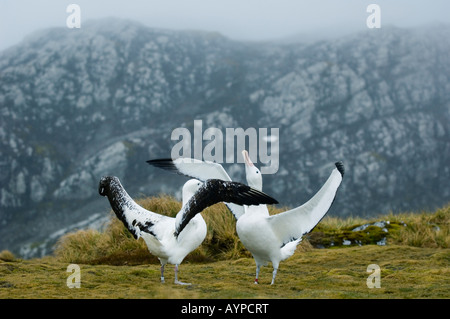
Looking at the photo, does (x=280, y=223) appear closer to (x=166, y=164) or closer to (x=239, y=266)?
(x=166, y=164)

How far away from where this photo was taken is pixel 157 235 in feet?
23.5

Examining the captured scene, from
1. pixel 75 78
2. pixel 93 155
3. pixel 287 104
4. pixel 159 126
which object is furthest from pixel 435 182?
pixel 75 78

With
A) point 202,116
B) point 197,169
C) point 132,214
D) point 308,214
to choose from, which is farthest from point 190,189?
point 202,116

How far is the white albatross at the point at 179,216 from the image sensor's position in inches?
252

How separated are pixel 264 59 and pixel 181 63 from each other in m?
19.9

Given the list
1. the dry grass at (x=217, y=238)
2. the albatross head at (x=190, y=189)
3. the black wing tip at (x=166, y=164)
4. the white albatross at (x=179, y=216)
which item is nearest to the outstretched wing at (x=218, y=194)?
the white albatross at (x=179, y=216)

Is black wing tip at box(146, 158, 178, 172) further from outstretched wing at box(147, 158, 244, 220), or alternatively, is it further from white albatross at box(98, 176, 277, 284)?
white albatross at box(98, 176, 277, 284)

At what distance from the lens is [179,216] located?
6.74 meters

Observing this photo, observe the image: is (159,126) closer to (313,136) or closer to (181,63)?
(181,63)

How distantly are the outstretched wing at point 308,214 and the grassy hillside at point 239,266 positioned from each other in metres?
0.82

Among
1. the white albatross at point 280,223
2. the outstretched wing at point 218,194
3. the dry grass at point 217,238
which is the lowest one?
the dry grass at point 217,238

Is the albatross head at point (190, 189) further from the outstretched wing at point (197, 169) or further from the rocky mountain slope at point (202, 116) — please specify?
the rocky mountain slope at point (202, 116)
